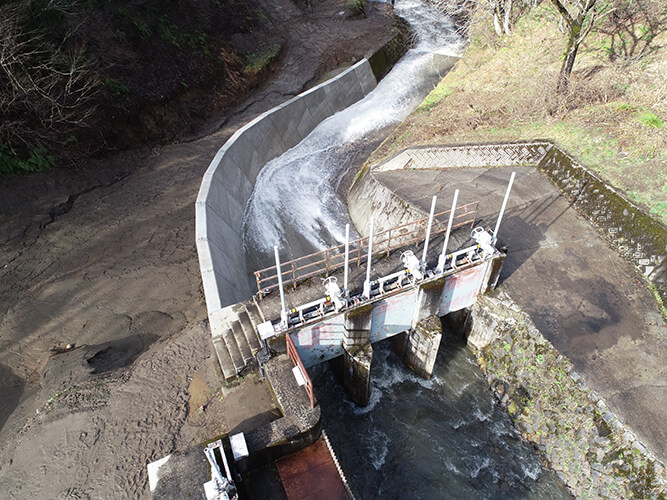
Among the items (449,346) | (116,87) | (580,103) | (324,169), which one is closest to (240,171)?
(324,169)

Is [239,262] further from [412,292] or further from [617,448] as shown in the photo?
[617,448]

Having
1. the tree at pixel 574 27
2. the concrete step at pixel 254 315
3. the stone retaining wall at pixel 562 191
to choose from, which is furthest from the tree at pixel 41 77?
the tree at pixel 574 27

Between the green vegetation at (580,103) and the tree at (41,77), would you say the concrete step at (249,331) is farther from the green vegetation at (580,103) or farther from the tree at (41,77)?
the tree at (41,77)

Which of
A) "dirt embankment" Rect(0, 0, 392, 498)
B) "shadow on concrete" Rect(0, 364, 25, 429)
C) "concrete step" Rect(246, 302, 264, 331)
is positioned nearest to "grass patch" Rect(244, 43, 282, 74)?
"dirt embankment" Rect(0, 0, 392, 498)

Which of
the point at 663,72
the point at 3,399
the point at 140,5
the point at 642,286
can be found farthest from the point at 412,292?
the point at 140,5

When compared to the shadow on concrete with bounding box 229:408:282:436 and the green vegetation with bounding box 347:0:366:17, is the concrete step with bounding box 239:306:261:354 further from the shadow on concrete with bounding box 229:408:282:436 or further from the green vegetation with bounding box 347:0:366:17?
the green vegetation with bounding box 347:0:366:17

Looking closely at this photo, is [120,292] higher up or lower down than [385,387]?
higher up
